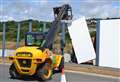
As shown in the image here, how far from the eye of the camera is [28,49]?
15602 millimetres

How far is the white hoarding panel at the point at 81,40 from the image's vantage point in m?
23.8

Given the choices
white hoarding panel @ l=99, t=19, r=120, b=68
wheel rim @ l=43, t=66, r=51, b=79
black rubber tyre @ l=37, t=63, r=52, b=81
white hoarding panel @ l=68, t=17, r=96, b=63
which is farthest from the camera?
white hoarding panel @ l=68, t=17, r=96, b=63

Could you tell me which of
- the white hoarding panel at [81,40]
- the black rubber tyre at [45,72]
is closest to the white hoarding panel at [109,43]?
the white hoarding panel at [81,40]

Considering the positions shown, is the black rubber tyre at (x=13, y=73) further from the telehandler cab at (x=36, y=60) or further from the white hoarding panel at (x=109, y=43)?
Result: the white hoarding panel at (x=109, y=43)

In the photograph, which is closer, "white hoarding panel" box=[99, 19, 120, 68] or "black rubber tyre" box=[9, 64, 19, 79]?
"black rubber tyre" box=[9, 64, 19, 79]

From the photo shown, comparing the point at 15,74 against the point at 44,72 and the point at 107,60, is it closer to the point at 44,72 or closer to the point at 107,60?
the point at 44,72

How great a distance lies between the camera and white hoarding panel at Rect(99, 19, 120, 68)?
21.9m

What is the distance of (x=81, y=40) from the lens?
24.0 metres

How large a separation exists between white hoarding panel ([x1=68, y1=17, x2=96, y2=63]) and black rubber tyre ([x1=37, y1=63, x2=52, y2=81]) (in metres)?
8.18

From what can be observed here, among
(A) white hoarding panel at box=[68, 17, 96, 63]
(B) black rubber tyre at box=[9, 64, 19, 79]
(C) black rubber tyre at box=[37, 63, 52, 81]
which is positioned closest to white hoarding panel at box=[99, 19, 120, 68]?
(A) white hoarding panel at box=[68, 17, 96, 63]

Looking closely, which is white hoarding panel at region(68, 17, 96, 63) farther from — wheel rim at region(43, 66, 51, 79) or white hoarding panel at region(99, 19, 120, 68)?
wheel rim at region(43, 66, 51, 79)

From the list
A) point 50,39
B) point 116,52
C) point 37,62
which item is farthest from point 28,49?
point 116,52

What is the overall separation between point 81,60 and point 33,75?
8319mm

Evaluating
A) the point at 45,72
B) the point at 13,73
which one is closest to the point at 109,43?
the point at 45,72
